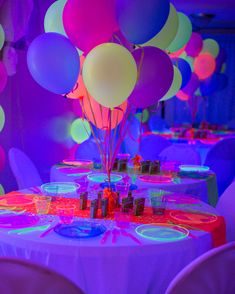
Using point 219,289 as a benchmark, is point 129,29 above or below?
above

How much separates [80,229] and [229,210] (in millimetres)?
1039

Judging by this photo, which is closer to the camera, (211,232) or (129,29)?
(211,232)

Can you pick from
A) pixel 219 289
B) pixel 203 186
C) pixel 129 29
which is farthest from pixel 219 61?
pixel 219 289

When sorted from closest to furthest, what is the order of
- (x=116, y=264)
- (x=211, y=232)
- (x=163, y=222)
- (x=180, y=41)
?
(x=116, y=264) → (x=211, y=232) → (x=163, y=222) → (x=180, y=41)

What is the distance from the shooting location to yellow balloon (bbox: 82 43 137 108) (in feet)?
6.65

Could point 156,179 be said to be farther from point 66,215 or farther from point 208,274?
point 208,274

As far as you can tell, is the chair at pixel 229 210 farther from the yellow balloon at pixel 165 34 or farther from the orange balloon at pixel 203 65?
the orange balloon at pixel 203 65

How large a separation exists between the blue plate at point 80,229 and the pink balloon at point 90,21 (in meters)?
0.98

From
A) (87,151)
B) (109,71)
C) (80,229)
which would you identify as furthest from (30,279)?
(87,151)

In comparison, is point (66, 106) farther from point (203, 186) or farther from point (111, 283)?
point (111, 283)

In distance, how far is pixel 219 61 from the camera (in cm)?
664

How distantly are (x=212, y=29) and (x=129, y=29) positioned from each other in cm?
749

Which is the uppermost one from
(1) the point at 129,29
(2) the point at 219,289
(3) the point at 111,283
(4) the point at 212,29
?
(4) the point at 212,29

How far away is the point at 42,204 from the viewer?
199 centimetres
